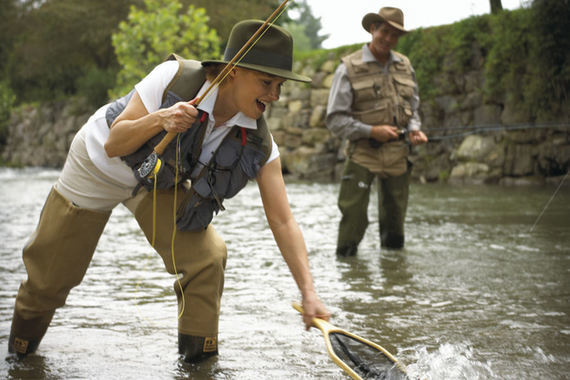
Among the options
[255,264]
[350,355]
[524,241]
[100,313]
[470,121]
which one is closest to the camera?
[350,355]

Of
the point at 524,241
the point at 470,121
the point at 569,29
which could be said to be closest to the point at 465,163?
the point at 470,121

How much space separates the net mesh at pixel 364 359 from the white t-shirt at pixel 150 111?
865mm

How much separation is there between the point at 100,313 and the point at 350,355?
2.00m

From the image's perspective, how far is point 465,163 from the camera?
48.8 ft

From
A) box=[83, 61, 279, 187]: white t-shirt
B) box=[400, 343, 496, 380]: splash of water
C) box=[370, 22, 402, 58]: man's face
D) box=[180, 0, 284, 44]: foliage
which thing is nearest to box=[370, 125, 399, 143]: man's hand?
box=[370, 22, 402, 58]: man's face

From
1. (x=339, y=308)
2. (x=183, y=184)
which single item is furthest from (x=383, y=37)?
(x=183, y=184)

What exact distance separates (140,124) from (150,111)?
137 millimetres

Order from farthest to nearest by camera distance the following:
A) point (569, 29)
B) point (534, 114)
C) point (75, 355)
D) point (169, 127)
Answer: point (534, 114) < point (569, 29) < point (75, 355) < point (169, 127)

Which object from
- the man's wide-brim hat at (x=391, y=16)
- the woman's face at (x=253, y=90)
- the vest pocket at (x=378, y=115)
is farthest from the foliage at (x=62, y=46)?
the woman's face at (x=253, y=90)

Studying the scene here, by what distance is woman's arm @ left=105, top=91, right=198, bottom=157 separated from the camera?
2.71 metres

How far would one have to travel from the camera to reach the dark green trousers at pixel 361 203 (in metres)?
6.18

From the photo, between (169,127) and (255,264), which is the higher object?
(169,127)

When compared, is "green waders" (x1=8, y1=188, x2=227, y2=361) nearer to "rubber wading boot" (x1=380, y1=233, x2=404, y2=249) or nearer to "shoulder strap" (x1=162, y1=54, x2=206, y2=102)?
"shoulder strap" (x1=162, y1=54, x2=206, y2=102)

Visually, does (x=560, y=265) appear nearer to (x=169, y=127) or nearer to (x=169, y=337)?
(x=169, y=337)
